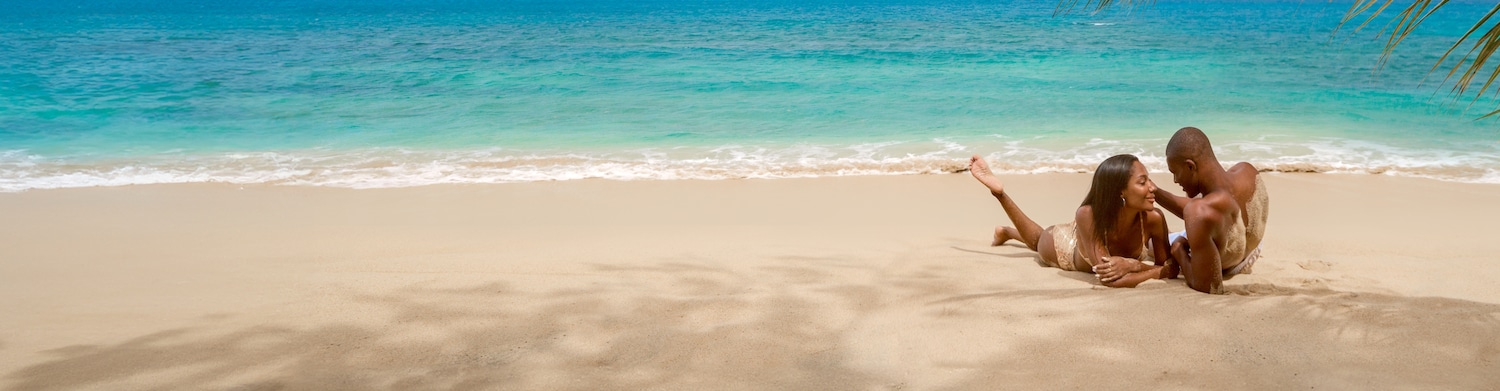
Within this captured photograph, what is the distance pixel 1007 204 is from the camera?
195 inches

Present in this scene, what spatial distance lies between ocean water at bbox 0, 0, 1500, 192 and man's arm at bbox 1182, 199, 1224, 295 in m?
4.20

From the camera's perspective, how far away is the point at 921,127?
11.6m

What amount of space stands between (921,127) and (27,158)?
9391 mm

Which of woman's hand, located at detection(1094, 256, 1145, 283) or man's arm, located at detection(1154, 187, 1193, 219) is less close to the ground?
man's arm, located at detection(1154, 187, 1193, 219)

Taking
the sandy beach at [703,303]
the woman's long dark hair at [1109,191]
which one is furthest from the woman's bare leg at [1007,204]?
the woman's long dark hair at [1109,191]

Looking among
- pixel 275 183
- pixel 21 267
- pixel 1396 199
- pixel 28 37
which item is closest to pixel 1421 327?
pixel 1396 199

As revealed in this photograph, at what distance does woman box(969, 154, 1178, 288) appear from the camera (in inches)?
170

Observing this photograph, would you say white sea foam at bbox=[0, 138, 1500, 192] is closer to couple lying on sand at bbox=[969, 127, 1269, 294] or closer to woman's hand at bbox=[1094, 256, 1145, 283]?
couple lying on sand at bbox=[969, 127, 1269, 294]

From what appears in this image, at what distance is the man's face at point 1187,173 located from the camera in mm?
4203

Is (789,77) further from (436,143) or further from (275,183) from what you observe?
(275,183)

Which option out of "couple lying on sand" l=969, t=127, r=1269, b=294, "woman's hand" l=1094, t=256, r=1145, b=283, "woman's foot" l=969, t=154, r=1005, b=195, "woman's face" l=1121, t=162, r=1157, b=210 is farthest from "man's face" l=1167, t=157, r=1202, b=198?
"woman's foot" l=969, t=154, r=1005, b=195

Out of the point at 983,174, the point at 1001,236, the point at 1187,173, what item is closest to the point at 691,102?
the point at 1001,236

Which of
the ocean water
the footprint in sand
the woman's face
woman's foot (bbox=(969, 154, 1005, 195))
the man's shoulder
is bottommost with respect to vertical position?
the footprint in sand

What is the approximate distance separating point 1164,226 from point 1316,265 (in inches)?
34.4
